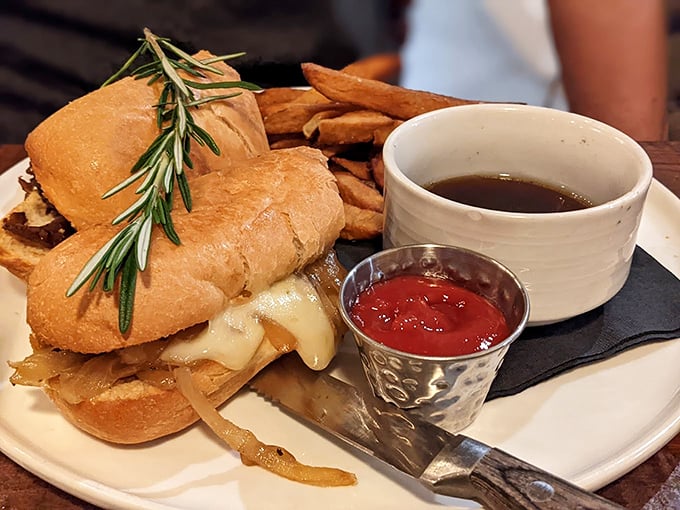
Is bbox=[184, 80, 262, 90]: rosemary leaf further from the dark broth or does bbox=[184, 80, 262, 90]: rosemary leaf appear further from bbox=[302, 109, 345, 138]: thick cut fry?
the dark broth

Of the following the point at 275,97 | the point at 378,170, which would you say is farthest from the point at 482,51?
the point at 378,170

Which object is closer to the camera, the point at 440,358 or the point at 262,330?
the point at 440,358

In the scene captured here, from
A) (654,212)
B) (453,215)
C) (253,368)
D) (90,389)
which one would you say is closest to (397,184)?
(453,215)

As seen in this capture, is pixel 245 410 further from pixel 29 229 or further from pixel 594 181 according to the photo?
pixel 594 181

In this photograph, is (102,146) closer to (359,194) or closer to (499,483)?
(359,194)

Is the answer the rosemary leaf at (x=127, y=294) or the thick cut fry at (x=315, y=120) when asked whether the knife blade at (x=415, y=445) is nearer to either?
the rosemary leaf at (x=127, y=294)

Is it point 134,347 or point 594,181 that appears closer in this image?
point 134,347

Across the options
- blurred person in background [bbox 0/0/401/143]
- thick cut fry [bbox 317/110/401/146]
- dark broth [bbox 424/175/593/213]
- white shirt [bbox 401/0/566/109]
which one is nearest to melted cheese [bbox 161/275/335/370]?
dark broth [bbox 424/175/593/213]
